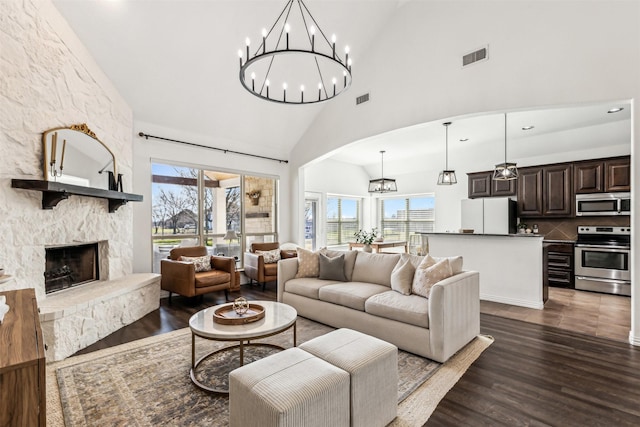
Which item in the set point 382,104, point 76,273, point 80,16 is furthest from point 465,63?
point 76,273

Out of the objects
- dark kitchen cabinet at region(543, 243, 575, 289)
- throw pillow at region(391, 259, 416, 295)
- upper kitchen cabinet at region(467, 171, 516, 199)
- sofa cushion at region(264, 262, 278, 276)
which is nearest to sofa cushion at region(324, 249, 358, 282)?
throw pillow at region(391, 259, 416, 295)

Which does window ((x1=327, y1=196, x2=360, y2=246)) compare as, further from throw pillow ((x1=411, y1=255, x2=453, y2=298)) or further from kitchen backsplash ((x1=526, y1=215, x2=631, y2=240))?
throw pillow ((x1=411, y1=255, x2=453, y2=298))

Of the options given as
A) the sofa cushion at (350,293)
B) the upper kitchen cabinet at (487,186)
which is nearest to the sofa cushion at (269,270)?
the sofa cushion at (350,293)

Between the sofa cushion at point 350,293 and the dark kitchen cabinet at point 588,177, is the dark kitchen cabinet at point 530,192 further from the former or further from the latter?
A: the sofa cushion at point 350,293

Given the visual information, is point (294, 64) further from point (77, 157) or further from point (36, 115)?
point (36, 115)

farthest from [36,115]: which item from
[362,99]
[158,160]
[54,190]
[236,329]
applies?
[362,99]

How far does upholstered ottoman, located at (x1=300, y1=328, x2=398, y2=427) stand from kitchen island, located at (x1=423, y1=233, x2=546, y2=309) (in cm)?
347

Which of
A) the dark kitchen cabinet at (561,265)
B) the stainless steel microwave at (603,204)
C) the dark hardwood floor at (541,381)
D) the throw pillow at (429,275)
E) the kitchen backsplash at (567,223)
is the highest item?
the stainless steel microwave at (603,204)

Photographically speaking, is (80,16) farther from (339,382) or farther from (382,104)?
(339,382)

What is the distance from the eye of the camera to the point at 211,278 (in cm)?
455

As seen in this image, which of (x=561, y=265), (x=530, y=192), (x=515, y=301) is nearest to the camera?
(x=515, y=301)

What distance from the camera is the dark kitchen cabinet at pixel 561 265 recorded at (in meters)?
5.77

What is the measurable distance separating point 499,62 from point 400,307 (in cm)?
325

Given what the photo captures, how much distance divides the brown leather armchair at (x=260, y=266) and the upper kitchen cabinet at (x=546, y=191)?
4.97 metres
